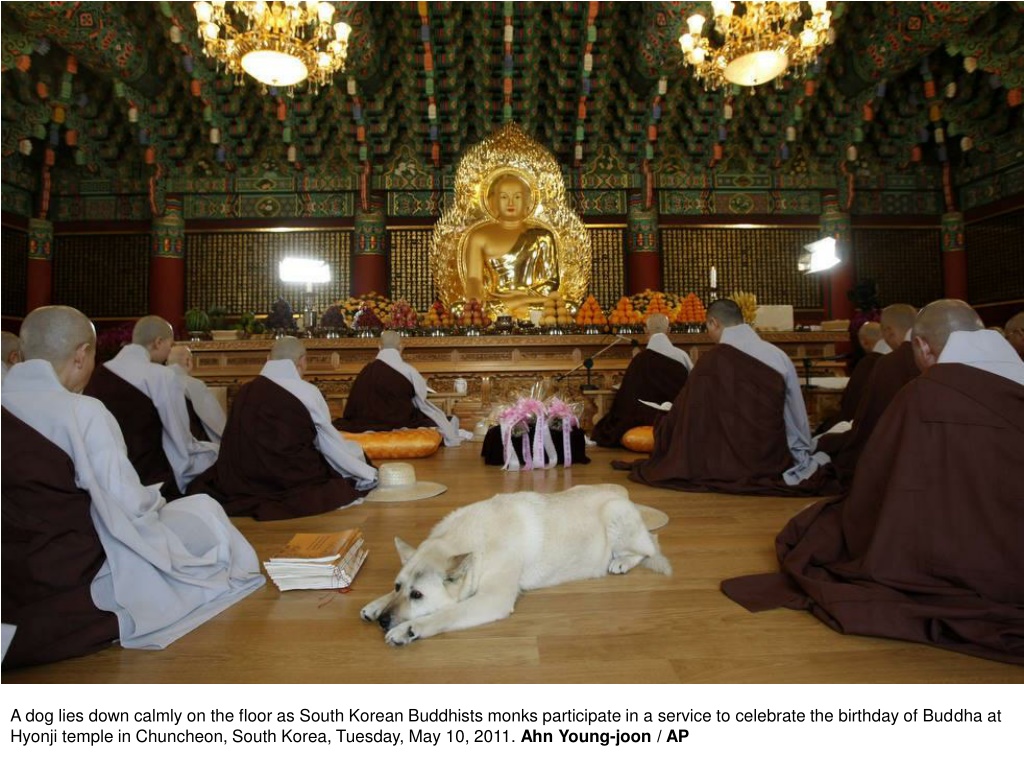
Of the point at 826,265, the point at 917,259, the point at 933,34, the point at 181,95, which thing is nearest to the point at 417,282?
the point at 181,95

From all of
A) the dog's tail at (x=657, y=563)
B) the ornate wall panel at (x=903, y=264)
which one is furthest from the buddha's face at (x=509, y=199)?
the dog's tail at (x=657, y=563)

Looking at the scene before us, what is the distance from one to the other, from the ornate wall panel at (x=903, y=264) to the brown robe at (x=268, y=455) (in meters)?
10.1

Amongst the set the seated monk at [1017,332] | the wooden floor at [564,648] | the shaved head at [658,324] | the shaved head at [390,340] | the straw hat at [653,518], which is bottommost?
the wooden floor at [564,648]

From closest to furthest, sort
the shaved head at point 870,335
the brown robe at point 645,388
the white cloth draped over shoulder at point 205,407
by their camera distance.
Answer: the white cloth draped over shoulder at point 205,407 → the shaved head at point 870,335 → the brown robe at point 645,388

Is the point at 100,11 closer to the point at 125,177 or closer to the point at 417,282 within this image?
the point at 125,177

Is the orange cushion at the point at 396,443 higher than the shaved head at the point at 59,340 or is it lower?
lower

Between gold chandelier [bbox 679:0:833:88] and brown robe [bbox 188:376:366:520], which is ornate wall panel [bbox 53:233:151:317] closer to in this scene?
brown robe [bbox 188:376:366:520]

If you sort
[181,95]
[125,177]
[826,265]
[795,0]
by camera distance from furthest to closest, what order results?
1. [125,177]
2. [181,95]
3. [826,265]
4. [795,0]

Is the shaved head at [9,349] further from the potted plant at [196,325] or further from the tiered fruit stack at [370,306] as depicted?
the tiered fruit stack at [370,306]

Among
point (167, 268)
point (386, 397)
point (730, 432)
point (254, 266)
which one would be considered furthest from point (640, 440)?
point (167, 268)

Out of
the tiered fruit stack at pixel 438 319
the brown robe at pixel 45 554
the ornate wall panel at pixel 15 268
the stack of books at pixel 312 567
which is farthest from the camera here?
the ornate wall panel at pixel 15 268

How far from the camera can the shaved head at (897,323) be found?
379 cm

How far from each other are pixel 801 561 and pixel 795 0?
6.30 meters

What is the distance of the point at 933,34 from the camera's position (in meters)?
7.74
